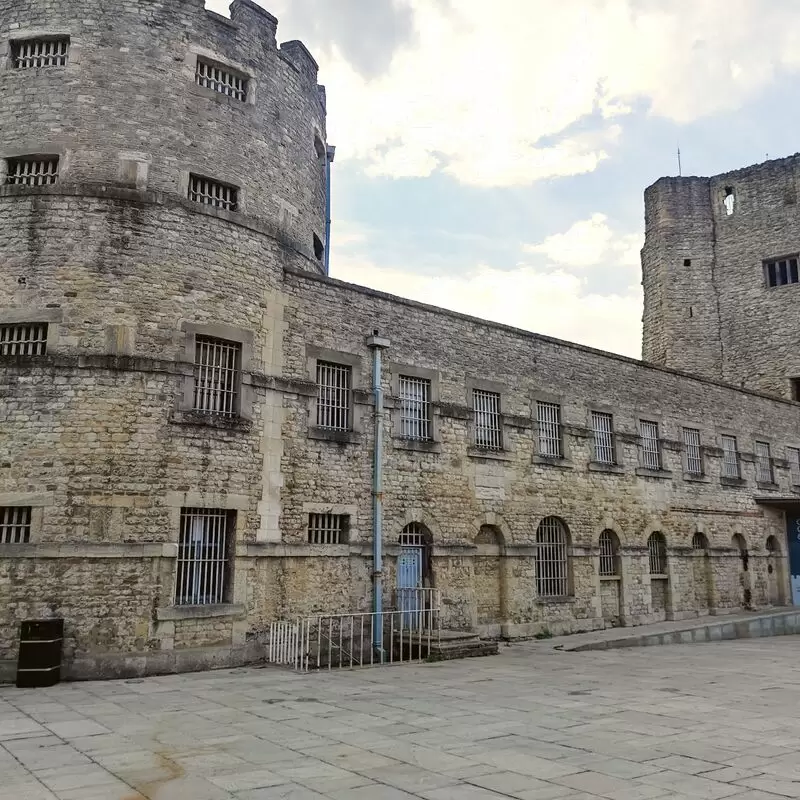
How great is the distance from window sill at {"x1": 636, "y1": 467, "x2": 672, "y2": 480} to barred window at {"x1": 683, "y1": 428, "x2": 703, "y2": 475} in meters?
1.35

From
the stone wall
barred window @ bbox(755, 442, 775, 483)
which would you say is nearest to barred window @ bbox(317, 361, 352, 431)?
barred window @ bbox(755, 442, 775, 483)

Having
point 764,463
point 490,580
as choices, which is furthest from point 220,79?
point 764,463

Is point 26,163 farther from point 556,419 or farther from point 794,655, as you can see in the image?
point 794,655

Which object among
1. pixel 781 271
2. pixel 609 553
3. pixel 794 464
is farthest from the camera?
pixel 781 271

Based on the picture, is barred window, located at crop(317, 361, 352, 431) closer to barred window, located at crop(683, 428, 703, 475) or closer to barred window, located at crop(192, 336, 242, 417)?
barred window, located at crop(192, 336, 242, 417)

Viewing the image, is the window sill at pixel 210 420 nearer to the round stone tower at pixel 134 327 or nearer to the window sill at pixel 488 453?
the round stone tower at pixel 134 327

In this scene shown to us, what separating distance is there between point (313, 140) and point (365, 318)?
180 inches

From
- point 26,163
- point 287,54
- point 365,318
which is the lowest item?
point 365,318

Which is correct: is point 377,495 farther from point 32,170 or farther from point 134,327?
point 32,170

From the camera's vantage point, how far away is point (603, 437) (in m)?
20.3

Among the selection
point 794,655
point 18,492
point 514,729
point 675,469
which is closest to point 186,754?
point 514,729

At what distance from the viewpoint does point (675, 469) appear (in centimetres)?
2222

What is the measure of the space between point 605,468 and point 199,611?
11859 millimetres

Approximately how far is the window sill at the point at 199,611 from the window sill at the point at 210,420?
3012 millimetres
